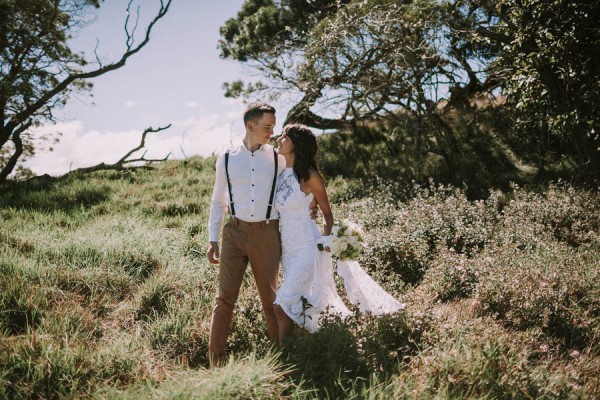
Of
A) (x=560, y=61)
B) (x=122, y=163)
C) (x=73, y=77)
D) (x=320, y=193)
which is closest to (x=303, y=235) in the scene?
(x=320, y=193)

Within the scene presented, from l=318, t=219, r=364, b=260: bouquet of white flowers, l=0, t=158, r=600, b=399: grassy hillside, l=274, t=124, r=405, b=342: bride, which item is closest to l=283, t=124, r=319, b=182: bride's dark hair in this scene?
l=274, t=124, r=405, b=342: bride

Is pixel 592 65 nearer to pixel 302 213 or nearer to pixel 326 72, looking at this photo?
pixel 326 72

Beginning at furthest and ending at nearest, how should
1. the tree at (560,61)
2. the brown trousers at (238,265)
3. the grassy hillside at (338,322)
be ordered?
the tree at (560,61) < the brown trousers at (238,265) < the grassy hillside at (338,322)

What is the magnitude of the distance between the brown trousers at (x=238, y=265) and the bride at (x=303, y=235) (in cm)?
16

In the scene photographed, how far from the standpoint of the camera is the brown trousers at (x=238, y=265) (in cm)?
381

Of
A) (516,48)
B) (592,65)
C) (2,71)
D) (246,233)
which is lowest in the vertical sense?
(246,233)

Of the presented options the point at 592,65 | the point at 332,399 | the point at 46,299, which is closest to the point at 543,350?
the point at 332,399

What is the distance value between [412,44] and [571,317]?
7072 millimetres

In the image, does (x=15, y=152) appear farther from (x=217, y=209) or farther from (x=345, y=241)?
(x=345, y=241)

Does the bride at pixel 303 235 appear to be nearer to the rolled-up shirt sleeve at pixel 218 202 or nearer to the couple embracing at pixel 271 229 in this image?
the couple embracing at pixel 271 229

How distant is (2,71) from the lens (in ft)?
41.0

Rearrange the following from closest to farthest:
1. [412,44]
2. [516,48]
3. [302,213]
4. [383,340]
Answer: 1. [383,340]
2. [302,213]
3. [516,48]
4. [412,44]

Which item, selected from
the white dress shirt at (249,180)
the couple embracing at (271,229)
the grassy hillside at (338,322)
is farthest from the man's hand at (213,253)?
the grassy hillside at (338,322)

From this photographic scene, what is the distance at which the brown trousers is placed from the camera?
3.81 metres
